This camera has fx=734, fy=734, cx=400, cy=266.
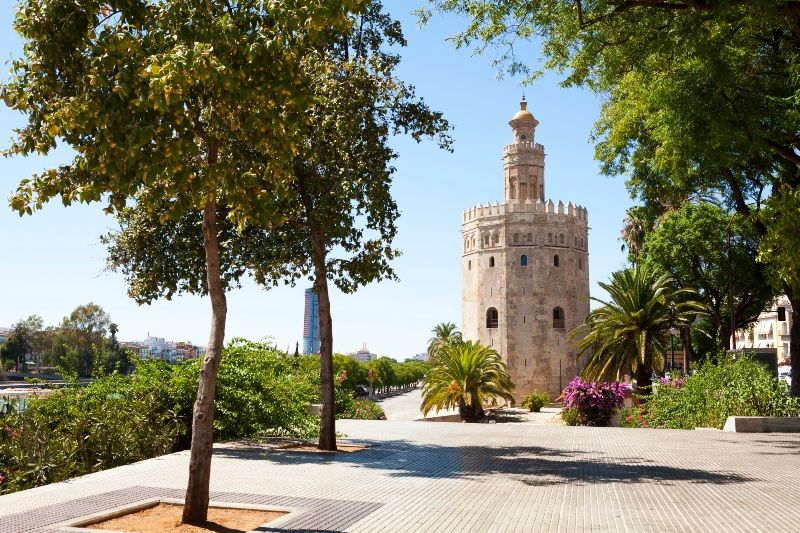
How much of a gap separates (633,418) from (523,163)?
4327cm

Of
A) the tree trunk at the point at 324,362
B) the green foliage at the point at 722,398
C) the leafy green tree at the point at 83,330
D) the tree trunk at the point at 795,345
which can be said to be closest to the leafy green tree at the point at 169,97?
the tree trunk at the point at 324,362

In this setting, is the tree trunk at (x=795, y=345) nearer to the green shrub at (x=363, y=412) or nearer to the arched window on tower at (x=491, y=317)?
the green shrub at (x=363, y=412)

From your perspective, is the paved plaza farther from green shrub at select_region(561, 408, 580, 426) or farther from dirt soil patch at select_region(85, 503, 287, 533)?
green shrub at select_region(561, 408, 580, 426)

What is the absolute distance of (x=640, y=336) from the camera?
25.4m

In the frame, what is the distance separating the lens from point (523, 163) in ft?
197

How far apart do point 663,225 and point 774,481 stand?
2387 centimetres

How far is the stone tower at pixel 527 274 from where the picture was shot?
187ft

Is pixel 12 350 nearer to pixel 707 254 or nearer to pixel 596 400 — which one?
pixel 707 254

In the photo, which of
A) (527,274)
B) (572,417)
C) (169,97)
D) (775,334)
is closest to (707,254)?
(572,417)

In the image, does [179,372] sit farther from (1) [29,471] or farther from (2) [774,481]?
(2) [774,481]

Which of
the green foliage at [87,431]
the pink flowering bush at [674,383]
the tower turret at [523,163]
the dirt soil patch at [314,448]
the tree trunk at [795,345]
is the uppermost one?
the tower turret at [523,163]

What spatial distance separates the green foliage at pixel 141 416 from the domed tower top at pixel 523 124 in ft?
158

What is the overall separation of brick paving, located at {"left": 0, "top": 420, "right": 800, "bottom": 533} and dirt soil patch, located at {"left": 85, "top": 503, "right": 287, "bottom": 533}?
331 mm

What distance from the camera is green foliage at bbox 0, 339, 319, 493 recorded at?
980 cm
